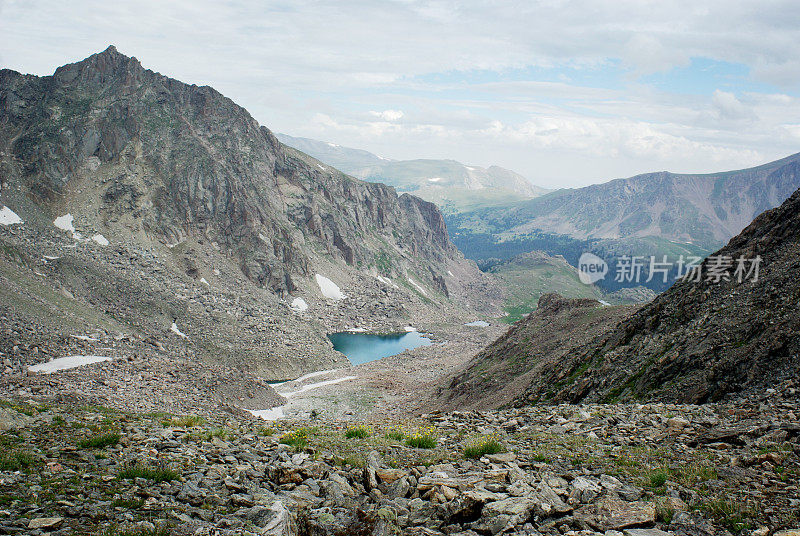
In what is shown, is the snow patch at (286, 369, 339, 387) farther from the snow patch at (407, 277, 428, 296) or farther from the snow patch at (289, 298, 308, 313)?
the snow patch at (407, 277, 428, 296)

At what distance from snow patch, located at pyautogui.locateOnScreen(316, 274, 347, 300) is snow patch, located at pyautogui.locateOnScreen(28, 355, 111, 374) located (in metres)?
78.3

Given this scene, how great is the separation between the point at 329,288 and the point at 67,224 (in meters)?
61.2

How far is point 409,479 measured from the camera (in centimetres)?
1090

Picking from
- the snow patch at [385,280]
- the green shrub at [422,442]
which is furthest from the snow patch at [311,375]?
the snow patch at [385,280]

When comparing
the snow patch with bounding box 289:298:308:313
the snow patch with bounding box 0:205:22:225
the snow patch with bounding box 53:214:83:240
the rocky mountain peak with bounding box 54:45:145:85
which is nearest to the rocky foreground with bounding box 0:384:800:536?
the snow patch with bounding box 0:205:22:225

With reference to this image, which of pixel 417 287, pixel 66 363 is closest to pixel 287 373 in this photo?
pixel 66 363

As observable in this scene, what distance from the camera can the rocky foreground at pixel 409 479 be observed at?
28.7 ft

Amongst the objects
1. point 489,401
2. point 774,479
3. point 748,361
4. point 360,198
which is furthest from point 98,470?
point 360,198

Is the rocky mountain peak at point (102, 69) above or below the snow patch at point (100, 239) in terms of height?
above

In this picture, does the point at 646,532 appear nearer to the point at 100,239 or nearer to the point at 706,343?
the point at 706,343

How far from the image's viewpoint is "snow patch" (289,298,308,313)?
11538 cm

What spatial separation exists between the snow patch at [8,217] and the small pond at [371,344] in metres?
62.9

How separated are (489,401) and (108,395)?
1251 inches

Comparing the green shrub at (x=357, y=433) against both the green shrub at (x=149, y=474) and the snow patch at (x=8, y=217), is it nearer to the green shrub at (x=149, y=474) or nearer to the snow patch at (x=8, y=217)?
the green shrub at (x=149, y=474)
